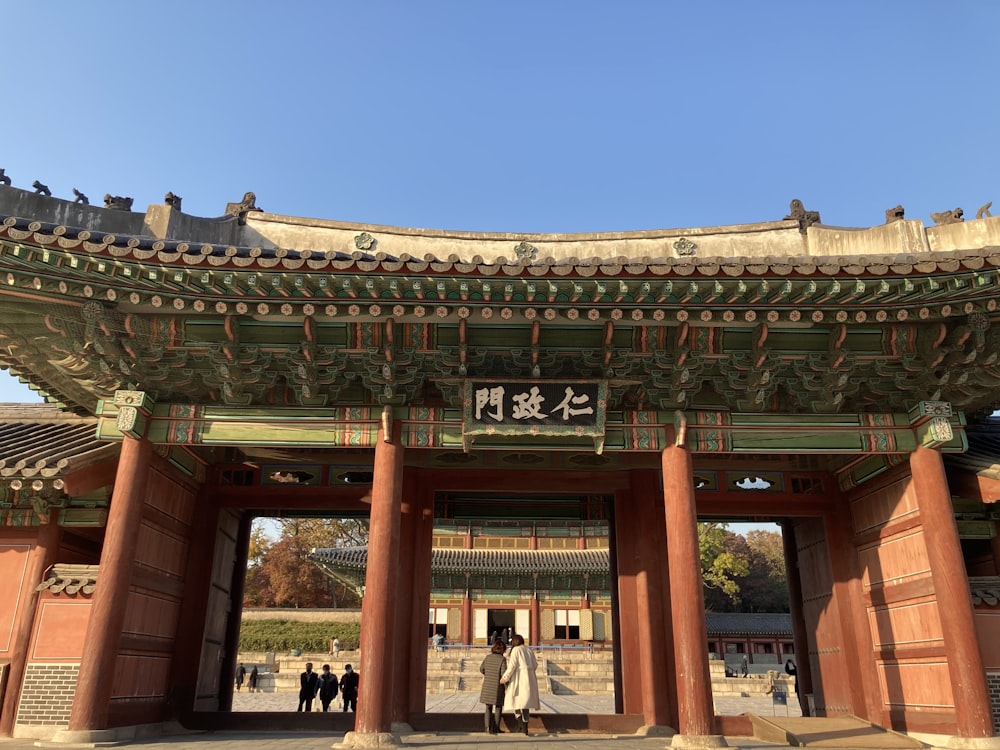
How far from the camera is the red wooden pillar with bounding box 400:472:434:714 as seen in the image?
11188 mm

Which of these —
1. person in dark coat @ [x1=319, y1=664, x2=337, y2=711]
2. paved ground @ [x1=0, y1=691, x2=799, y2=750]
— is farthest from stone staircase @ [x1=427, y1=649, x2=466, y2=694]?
paved ground @ [x1=0, y1=691, x2=799, y2=750]

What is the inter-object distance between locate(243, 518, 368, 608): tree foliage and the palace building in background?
4346 cm

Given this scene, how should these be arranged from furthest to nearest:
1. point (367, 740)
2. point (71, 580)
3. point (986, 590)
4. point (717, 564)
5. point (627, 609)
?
point (717, 564)
point (627, 609)
point (986, 590)
point (71, 580)
point (367, 740)

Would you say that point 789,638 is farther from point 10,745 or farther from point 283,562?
point 10,745

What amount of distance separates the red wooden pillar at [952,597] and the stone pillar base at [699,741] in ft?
10.4

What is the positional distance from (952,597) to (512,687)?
630 cm

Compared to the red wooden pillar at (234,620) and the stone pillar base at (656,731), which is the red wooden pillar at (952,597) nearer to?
the stone pillar base at (656,731)

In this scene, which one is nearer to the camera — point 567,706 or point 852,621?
point 852,621

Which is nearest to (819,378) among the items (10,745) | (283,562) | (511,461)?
(511,461)

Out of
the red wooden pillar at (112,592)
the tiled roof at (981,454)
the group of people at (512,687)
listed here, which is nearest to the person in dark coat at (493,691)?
the group of people at (512,687)

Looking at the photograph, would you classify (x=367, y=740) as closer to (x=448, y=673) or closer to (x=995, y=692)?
(x=995, y=692)

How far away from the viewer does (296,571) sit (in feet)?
180

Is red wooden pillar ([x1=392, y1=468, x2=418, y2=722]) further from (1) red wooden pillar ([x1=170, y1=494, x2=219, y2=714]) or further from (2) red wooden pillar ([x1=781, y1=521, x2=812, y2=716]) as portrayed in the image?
(2) red wooden pillar ([x1=781, y1=521, x2=812, y2=716])

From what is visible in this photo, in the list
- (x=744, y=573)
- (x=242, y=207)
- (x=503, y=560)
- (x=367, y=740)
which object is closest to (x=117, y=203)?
(x=242, y=207)
